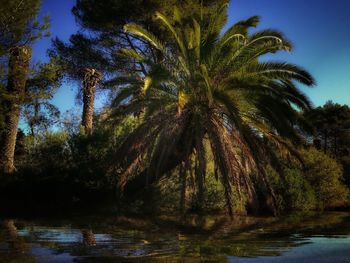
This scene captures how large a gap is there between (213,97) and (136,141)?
3.09m

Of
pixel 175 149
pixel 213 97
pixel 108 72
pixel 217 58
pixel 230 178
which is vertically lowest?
pixel 230 178

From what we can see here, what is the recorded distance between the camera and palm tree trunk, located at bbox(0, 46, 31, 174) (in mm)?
21300

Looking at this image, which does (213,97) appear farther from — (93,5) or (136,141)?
(93,5)

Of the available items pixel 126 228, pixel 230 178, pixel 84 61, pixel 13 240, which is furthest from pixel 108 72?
pixel 13 240

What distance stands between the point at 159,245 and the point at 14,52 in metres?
15.3

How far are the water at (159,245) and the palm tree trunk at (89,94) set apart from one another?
14.3 metres

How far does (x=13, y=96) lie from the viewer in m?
21.2

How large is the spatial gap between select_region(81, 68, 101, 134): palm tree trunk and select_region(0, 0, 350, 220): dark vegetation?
0.07 m

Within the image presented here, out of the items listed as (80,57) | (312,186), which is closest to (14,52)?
(80,57)

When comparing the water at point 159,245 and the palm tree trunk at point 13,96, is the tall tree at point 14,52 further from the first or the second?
the water at point 159,245

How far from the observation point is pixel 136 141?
54.2 feet

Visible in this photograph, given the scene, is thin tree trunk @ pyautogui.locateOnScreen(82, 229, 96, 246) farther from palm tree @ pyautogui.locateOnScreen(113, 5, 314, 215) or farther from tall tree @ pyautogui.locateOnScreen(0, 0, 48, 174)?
tall tree @ pyautogui.locateOnScreen(0, 0, 48, 174)

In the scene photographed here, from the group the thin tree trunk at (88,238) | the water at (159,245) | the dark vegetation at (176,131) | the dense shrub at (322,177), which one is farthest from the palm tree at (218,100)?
the dense shrub at (322,177)

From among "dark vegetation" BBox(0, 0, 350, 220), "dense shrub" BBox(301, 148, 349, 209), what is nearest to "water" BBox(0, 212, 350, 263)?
"dark vegetation" BBox(0, 0, 350, 220)
